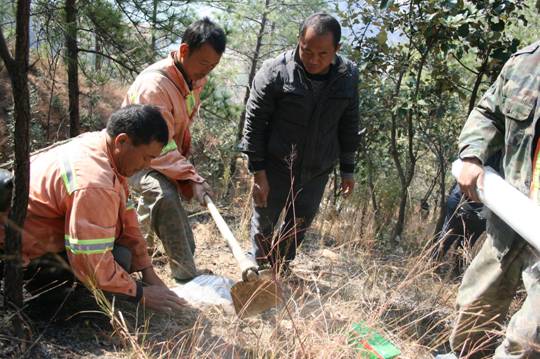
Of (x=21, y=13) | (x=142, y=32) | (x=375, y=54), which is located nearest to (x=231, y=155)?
(x=142, y=32)

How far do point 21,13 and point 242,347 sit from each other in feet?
5.14

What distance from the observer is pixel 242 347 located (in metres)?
2.23

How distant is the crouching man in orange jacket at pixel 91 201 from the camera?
6.63ft

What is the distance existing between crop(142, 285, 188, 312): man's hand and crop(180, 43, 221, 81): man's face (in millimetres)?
1242

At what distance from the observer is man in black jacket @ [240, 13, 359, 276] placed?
8.90 ft

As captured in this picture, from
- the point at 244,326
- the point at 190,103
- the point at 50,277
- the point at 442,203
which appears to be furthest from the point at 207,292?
the point at 442,203

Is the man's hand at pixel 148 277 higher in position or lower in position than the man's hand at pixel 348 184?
lower

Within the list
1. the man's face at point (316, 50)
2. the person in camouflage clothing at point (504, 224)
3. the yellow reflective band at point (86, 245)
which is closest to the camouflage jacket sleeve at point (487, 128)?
the person in camouflage clothing at point (504, 224)

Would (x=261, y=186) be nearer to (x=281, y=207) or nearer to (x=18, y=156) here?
(x=281, y=207)

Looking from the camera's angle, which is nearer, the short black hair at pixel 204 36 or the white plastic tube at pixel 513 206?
the white plastic tube at pixel 513 206

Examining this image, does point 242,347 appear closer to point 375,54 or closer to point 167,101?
point 167,101

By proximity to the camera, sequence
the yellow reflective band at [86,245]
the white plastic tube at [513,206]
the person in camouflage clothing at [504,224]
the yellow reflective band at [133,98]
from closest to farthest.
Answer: the white plastic tube at [513,206] < the person in camouflage clothing at [504,224] < the yellow reflective band at [86,245] < the yellow reflective band at [133,98]

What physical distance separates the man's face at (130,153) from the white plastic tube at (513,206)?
4.41 ft

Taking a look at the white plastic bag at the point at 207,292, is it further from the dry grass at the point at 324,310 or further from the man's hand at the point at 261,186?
the man's hand at the point at 261,186
